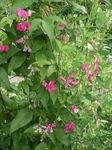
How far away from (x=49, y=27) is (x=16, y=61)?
28 centimetres

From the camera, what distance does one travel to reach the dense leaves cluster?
1801 millimetres

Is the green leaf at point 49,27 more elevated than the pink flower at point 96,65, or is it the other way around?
the green leaf at point 49,27

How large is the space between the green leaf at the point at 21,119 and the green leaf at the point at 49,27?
17.1 inches

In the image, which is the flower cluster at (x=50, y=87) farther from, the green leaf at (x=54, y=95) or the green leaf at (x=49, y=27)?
the green leaf at (x=49, y=27)

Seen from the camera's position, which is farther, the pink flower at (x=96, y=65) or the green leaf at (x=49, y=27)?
the pink flower at (x=96, y=65)

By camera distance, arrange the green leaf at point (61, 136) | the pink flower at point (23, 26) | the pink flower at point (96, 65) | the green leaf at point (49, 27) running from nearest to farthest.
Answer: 1. the green leaf at point (49, 27)
2. the pink flower at point (23, 26)
3. the pink flower at point (96, 65)
4. the green leaf at point (61, 136)

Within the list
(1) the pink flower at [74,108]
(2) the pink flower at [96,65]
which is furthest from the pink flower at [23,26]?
(1) the pink flower at [74,108]

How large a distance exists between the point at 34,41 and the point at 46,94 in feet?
0.80

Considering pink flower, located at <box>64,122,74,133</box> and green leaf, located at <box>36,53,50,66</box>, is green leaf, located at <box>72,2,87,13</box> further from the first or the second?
pink flower, located at <box>64,122,74,133</box>

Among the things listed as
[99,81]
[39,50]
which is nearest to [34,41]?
[39,50]

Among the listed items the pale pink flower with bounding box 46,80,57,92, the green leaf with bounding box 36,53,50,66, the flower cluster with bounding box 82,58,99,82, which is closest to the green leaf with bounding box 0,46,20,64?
the green leaf with bounding box 36,53,50,66

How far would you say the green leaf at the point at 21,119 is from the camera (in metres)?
1.84

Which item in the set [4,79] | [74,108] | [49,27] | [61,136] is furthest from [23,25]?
[61,136]

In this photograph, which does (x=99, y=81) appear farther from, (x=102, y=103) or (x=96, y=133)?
(x=96, y=133)
